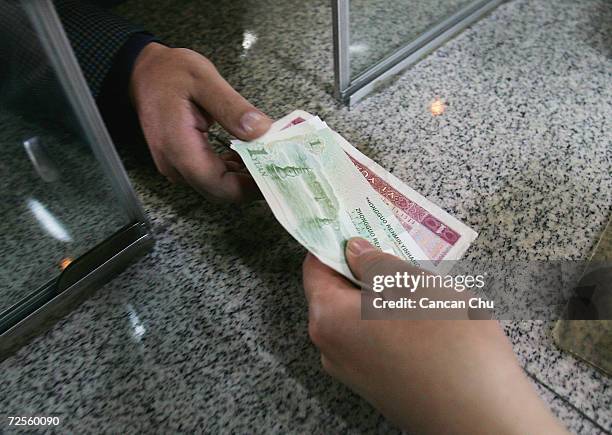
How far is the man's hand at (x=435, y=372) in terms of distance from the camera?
442mm

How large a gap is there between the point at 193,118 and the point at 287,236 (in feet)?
0.73

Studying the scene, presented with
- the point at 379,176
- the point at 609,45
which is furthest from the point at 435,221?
the point at 609,45

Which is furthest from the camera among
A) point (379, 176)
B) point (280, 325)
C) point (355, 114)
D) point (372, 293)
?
point (355, 114)

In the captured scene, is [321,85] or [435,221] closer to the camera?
[435,221]

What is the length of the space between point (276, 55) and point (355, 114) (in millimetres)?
242

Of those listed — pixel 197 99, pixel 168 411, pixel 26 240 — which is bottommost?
pixel 168 411

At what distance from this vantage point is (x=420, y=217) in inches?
28.4

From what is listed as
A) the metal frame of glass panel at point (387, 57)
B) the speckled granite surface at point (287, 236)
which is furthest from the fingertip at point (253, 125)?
the metal frame of glass panel at point (387, 57)

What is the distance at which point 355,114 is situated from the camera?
35.9 inches

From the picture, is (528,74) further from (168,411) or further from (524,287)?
(168,411)

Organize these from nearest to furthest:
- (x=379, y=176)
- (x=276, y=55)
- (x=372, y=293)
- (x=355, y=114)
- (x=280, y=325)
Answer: (x=372, y=293) < (x=280, y=325) < (x=379, y=176) < (x=355, y=114) < (x=276, y=55)

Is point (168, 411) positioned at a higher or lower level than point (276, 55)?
lower

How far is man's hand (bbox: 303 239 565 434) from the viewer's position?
44 cm

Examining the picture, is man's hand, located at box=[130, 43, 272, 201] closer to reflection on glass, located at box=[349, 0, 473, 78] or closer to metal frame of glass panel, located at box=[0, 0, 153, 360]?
metal frame of glass panel, located at box=[0, 0, 153, 360]
